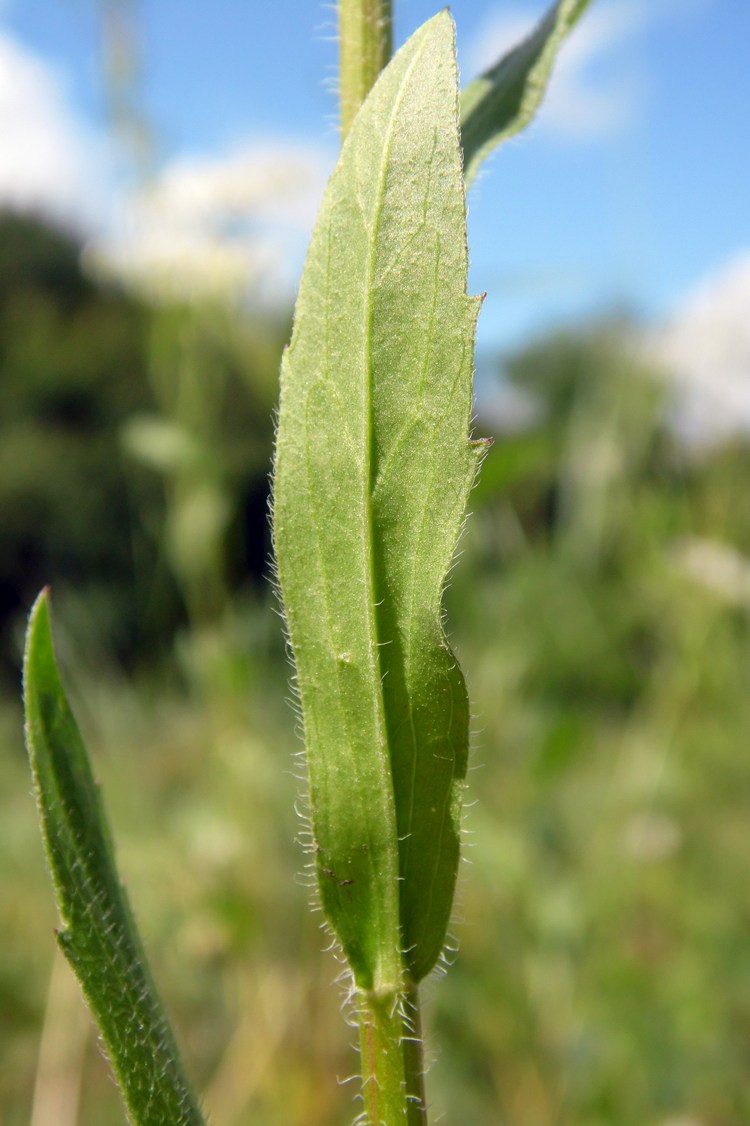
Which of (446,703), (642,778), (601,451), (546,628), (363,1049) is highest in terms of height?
(546,628)

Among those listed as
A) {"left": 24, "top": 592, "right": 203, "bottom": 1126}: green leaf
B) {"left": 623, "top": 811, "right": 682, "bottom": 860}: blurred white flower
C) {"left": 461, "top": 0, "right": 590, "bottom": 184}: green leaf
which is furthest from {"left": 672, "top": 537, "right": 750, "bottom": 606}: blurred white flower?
{"left": 24, "top": 592, "right": 203, "bottom": 1126}: green leaf

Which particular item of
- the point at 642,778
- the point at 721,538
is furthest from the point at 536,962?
the point at 721,538

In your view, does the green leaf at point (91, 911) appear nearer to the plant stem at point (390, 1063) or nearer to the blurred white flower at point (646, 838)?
the plant stem at point (390, 1063)

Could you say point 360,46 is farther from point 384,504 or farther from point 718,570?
point 718,570

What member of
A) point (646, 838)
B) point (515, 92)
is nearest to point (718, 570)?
point (646, 838)

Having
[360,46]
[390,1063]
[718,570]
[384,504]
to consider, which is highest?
[718,570]

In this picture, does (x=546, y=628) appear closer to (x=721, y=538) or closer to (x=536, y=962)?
(x=721, y=538)

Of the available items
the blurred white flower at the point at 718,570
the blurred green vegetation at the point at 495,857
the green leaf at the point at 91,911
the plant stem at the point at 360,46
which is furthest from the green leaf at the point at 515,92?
the blurred white flower at the point at 718,570

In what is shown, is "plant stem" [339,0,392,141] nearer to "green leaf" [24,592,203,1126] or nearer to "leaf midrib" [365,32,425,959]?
"leaf midrib" [365,32,425,959]
